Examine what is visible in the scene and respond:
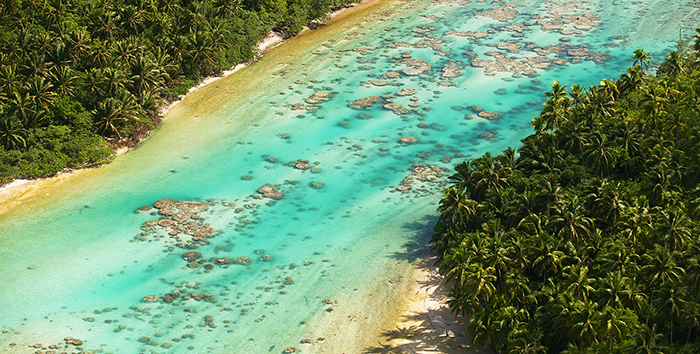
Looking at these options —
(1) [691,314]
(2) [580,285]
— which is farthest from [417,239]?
(1) [691,314]

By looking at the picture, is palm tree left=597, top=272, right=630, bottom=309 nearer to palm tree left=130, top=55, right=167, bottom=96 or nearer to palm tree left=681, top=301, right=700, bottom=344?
palm tree left=681, top=301, right=700, bottom=344

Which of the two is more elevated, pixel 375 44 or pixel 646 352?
pixel 375 44

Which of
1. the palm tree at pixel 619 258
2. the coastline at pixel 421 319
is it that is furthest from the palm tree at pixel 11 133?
the palm tree at pixel 619 258

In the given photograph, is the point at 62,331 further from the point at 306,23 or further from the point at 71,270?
the point at 306,23

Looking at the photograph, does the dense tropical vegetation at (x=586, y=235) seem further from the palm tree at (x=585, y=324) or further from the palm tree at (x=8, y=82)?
the palm tree at (x=8, y=82)

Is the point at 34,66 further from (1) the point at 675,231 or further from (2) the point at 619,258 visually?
(1) the point at 675,231

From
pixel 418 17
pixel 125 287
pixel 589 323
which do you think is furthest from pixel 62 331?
pixel 418 17
